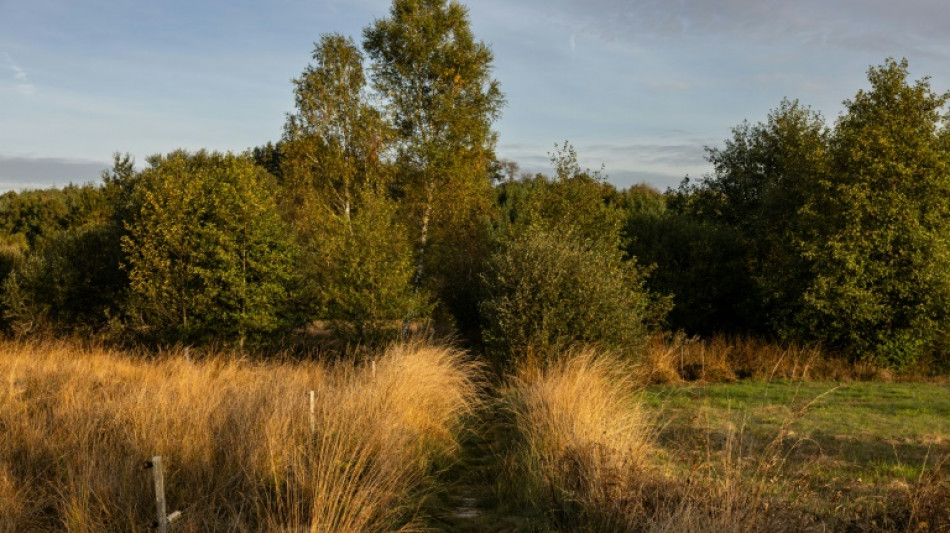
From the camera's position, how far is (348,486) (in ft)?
17.2

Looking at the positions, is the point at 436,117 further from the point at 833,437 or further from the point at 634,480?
the point at 634,480

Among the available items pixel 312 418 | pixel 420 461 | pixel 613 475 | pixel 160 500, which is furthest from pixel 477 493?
pixel 160 500

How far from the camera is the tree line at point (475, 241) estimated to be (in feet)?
56.4

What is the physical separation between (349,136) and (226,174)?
5.12 meters

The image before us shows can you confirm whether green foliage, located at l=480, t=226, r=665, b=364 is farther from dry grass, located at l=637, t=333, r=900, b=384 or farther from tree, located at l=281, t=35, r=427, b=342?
tree, located at l=281, t=35, r=427, b=342

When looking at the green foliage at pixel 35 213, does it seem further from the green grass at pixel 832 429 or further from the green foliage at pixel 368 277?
the green grass at pixel 832 429

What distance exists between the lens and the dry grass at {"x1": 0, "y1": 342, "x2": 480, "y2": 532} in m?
5.09

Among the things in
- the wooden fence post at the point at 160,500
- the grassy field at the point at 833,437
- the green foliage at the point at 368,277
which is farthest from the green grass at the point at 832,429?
the green foliage at the point at 368,277

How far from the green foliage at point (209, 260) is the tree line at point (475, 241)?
0.25 ft

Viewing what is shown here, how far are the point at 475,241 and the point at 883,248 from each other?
11.7 meters

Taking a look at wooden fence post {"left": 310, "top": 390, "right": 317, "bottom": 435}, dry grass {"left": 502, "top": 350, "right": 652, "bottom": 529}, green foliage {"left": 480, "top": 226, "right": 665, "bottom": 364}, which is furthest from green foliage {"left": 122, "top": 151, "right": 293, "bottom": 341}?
wooden fence post {"left": 310, "top": 390, "right": 317, "bottom": 435}

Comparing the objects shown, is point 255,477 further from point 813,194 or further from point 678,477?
point 813,194

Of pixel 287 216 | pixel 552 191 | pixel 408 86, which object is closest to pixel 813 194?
pixel 552 191

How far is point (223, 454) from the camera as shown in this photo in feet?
20.1
